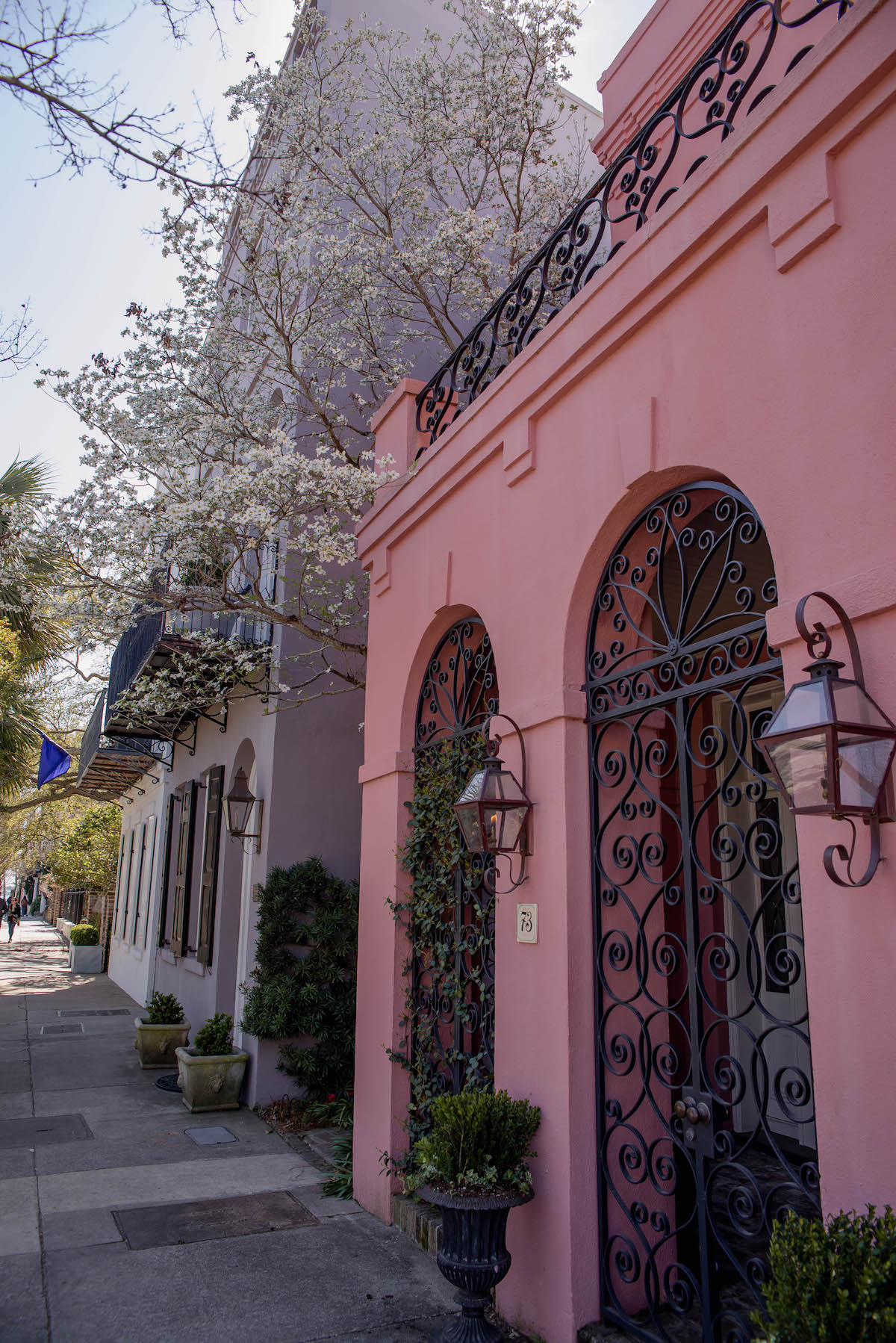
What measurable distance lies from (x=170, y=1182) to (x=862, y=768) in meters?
5.47

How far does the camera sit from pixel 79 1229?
5.07 m

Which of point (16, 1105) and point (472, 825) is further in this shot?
point (16, 1105)

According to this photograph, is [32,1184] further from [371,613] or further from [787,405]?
[787,405]

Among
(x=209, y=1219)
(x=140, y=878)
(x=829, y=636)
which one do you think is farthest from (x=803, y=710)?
(x=140, y=878)

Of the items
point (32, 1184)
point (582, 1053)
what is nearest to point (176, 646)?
point (32, 1184)

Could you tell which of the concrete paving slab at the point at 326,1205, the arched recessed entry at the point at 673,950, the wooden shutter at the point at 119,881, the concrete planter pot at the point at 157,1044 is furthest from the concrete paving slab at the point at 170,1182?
the wooden shutter at the point at 119,881

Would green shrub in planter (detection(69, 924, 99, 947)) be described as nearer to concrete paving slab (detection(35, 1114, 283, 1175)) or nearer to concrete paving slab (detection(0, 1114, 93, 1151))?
concrete paving slab (detection(0, 1114, 93, 1151))

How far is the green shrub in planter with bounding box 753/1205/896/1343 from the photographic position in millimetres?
1996

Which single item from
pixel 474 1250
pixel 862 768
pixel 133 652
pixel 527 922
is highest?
pixel 133 652

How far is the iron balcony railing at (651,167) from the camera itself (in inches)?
144

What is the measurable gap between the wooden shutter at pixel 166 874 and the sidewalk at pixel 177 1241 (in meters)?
4.82

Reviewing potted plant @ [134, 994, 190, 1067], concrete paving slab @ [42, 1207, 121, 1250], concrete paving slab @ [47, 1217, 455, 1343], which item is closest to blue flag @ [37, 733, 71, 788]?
potted plant @ [134, 994, 190, 1067]

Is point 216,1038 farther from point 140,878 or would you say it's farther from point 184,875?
point 140,878

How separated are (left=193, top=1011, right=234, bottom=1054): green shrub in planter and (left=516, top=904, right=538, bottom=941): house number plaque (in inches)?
198
